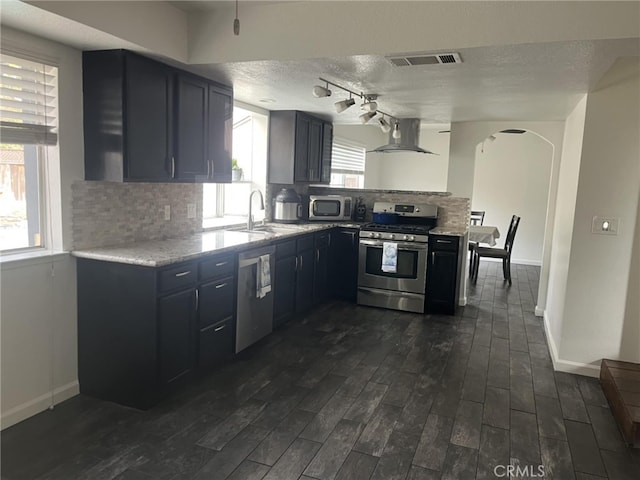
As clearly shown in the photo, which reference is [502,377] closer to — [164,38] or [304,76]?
[304,76]

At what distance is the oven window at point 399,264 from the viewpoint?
513 cm

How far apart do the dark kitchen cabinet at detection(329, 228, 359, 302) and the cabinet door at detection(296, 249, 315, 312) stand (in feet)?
1.74

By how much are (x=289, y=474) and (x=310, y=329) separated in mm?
2209

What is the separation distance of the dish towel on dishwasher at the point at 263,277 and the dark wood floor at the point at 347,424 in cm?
49

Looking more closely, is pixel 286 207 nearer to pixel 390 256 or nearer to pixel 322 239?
pixel 322 239

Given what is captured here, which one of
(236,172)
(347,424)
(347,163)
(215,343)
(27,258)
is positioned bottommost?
(347,424)

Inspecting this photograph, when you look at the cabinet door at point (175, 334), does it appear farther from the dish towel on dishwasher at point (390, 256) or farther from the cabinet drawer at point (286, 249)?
the dish towel on dishwasher at point (390, 256)

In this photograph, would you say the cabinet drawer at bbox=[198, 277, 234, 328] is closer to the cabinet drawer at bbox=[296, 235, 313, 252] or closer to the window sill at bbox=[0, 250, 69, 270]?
the window sill at bbox=[0, 250, 69, 270]

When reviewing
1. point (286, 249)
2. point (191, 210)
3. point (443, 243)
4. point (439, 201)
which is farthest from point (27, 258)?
point (439, 201)

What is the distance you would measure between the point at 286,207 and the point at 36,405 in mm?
3196

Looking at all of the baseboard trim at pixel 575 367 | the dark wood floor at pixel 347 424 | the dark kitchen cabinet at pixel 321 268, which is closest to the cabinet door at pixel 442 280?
the dark wood floor at pixel 347 424

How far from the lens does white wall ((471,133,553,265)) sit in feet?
27.1

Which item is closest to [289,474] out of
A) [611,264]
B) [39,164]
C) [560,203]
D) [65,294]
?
[65,294]

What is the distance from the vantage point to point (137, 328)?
2.83m
